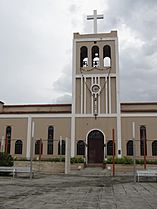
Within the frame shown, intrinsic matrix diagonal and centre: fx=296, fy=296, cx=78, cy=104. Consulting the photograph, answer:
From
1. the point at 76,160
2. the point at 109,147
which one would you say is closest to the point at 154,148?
the point at 109,147

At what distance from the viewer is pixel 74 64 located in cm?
3300

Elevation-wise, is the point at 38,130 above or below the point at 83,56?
below

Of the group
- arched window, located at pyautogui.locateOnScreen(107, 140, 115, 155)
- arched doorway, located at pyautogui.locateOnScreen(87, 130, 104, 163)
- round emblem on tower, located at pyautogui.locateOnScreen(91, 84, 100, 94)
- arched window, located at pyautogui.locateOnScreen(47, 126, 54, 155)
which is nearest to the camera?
arched window, located at pyautogui.locateOnScreen(107, 140, 115, 155)

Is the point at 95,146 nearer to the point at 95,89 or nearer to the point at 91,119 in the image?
the point at 91,119

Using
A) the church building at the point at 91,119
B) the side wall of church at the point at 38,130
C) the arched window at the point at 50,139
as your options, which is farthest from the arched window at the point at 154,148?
the arched window at the point at 50,139

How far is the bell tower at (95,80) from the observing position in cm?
3134

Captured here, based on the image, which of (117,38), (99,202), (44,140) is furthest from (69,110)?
(99,202)

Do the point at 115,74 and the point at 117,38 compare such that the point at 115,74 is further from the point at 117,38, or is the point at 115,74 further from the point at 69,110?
the point at 69,110

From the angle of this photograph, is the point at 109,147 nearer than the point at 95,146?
Yes

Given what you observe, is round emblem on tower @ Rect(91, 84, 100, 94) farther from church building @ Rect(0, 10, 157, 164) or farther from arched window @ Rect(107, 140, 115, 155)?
arched window @ Rect(107, 140, 115, 155)

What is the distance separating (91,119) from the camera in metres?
31.4

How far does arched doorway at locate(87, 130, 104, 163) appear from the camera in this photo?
1218 inches

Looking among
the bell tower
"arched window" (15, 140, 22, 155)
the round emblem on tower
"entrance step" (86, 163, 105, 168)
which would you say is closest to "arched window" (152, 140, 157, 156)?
the bell tower

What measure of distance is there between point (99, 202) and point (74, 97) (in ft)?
77.0
